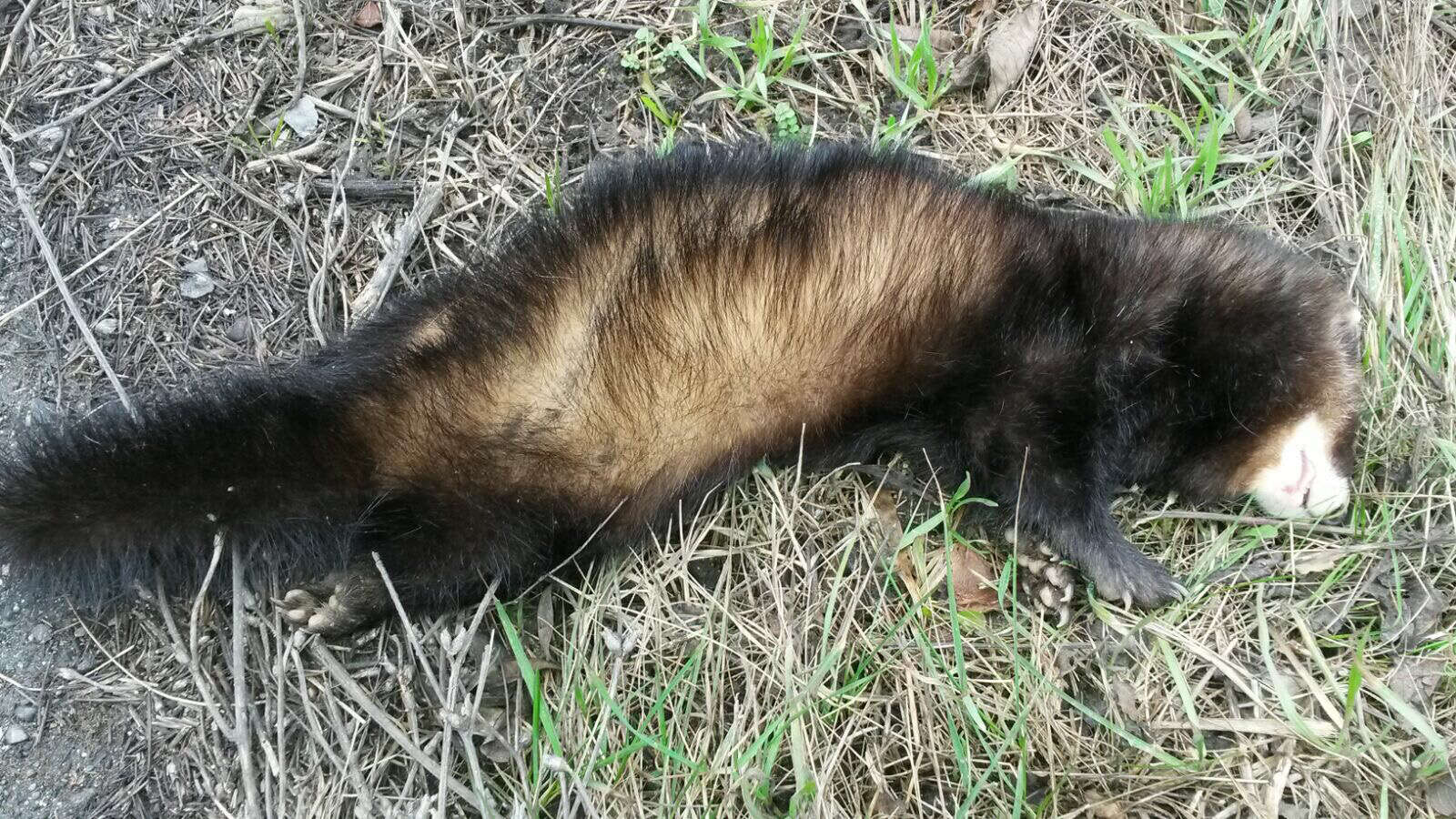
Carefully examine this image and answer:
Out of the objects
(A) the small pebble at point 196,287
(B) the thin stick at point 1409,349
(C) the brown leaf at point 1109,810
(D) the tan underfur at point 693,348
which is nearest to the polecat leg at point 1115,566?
(C) the brown leaf at point 1109,810

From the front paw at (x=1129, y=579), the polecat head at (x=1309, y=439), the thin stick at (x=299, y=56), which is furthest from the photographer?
the thin stick at (x=299, y=56)

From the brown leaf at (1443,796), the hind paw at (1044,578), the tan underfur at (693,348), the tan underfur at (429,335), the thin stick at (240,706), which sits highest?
the tan underfur at (429,335)

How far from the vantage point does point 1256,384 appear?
9.96 ft

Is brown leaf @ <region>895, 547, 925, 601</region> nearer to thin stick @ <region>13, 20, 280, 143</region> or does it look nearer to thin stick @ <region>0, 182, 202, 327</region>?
thin stick @ <region>0, 182, 202, 327</region>

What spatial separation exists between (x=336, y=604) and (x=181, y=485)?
0.50 meters

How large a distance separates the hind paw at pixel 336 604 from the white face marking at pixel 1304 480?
104 inches

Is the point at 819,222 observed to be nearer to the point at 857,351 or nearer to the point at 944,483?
the point at 857,351

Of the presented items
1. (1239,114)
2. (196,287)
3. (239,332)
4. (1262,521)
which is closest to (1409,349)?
(1262,521)

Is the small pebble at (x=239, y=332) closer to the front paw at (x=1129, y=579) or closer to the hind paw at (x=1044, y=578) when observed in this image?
the hind paw at (x=1044, y=578)

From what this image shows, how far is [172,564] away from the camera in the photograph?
99.3 inches

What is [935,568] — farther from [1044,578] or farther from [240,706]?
[240,706]

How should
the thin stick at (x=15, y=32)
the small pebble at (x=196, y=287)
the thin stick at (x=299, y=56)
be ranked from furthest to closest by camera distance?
the thin stick at (x=299, y=56) < the thin stick at (x=15, y=32) < the small pebble at (x=196, y=287)

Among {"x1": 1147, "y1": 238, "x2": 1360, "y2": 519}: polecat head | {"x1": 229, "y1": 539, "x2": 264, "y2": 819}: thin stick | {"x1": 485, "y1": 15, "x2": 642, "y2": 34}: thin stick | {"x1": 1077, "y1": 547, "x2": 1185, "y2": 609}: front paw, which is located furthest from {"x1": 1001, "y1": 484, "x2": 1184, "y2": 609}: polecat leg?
{"x1": 229, "y1": 539, "x2": 264, "y2": 819}: thin stick

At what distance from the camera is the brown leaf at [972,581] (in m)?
2.90
